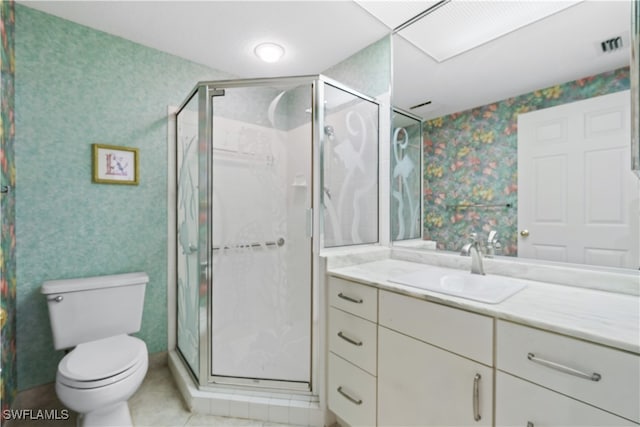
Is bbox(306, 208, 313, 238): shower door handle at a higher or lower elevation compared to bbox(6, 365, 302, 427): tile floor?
higher

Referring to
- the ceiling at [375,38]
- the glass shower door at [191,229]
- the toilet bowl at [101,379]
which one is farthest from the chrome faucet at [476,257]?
the toilet bowl at [101,379]

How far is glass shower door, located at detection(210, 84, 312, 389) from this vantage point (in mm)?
1702

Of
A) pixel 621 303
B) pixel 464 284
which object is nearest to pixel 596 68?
pixel 621 303

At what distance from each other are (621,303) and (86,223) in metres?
2.73

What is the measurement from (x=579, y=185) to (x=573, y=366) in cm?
76

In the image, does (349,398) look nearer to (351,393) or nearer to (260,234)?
(351,393)

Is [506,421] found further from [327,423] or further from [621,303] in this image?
[327,423]

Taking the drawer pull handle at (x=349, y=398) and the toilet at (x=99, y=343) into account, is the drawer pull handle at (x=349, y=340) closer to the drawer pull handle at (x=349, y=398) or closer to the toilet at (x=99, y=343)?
the drawer pull handle at (x=349, y=398)

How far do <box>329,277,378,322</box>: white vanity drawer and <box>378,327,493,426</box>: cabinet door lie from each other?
0.34 feet

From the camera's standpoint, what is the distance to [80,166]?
1.78m

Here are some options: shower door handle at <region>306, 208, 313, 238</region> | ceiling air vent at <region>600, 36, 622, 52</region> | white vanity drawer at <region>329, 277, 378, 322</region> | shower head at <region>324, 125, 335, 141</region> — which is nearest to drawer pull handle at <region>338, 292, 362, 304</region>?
white vanity drawer at <region>329, 277, 378, 322</region>

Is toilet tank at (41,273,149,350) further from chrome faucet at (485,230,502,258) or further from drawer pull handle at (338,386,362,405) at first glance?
chrome faucet at (485,230,502,258)

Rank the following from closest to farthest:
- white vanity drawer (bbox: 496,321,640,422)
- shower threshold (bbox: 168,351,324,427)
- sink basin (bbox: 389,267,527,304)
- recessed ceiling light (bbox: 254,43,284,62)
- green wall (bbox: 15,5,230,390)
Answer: white vanity drawer (bbox: 496,321,640,422), sink basin (bbox: 389,267,527,304), shower threshold (bbox: 168,351,324,427), green wall (bbox: 15,5,230,390), recessed ceiling light (bbox: 254,43,284,62)

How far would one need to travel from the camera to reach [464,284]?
1339mm
